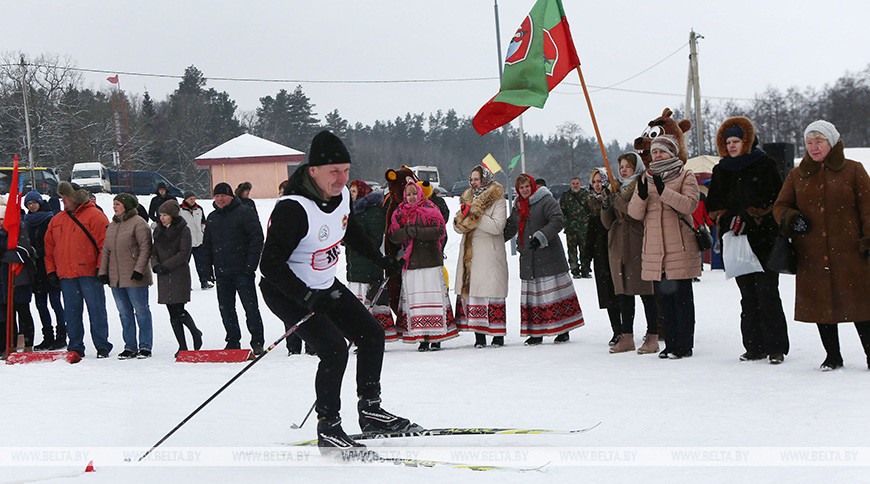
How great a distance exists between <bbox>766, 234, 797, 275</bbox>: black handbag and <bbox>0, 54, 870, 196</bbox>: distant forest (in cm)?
3070

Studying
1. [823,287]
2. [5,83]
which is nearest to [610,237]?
[823,287]

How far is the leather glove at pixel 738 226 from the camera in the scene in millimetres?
6207

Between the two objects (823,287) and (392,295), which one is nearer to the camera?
(823,287)

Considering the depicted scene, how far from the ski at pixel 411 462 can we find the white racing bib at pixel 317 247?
99 centimetres

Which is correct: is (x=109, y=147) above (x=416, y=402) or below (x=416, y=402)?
above

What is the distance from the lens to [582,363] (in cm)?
681

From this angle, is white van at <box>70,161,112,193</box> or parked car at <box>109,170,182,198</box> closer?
white van at <box>70,161,112,193</box>

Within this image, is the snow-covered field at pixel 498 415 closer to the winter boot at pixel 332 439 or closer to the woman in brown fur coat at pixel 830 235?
the winter boot at pixel 332 439

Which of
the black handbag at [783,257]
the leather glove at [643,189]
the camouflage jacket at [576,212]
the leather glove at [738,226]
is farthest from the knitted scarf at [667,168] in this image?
the camouflage jacket at [576,212]

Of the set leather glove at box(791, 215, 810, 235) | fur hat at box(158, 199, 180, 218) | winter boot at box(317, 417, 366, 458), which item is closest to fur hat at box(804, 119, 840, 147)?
leather glove at box(791, 215, 810, 235)

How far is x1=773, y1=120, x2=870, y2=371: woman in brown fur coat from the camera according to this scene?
5.52 metres

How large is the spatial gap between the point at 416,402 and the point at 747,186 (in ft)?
10.6

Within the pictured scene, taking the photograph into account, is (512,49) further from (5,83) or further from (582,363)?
(5,83)

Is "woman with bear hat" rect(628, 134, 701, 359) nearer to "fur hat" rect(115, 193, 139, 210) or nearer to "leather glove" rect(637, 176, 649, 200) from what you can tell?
"leather glove" rect(637, 176, 649, 200)
